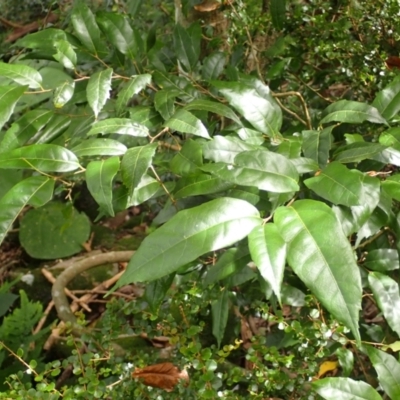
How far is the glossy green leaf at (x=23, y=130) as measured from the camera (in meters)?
0.98

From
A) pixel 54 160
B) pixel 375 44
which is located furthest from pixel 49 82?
pixel 54 160

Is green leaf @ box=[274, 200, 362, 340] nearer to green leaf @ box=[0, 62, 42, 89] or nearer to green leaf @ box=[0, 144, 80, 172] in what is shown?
green leaf @ box=[0, 144, 80, 172]

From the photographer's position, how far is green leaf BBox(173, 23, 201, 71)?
128cm

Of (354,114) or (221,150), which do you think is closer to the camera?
(221,150)

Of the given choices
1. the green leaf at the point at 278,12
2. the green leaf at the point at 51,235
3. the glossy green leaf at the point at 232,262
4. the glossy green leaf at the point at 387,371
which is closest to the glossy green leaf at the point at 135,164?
the glossy green leaf at the point at 232,262

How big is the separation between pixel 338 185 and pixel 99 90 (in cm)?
48

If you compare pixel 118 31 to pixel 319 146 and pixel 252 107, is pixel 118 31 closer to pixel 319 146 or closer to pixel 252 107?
pixel 252 107

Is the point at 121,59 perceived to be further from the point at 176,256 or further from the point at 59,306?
the point at 59,306

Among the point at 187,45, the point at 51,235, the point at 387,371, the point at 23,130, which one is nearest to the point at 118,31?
the point at 187,45

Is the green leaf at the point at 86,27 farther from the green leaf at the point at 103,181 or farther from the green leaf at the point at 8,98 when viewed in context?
the green leaf at the point at 103,181

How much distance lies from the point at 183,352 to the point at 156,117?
1.80 ft

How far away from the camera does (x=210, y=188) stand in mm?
821

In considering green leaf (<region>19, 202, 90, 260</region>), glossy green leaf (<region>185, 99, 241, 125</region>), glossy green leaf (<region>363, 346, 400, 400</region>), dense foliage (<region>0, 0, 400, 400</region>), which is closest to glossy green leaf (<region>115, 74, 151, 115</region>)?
dense foliage (<region>0, 0, 400, 400</region>)

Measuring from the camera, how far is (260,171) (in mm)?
759
